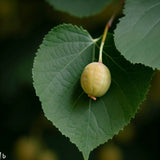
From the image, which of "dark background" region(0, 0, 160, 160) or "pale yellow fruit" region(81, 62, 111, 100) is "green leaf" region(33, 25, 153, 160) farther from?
"dark background" region(0, 0, 160, 160)

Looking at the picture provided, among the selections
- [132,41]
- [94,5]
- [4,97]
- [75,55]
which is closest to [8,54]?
[4,97]

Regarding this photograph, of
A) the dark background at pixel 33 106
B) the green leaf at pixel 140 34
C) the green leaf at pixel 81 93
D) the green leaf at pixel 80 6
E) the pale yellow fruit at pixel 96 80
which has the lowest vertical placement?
the dark background at pixel 33 106

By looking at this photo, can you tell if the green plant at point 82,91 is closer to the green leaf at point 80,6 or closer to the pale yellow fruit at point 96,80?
the pale yellow fruit at point 96,80

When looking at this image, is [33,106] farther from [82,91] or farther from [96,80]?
[96,80]

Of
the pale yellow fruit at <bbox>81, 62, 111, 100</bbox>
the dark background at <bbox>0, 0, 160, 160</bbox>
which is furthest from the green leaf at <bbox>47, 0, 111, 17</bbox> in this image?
the pale yellow fruit at <bbox>81, 62, 111, 100</bbox>

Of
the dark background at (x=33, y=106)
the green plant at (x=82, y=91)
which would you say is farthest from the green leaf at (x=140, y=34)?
the dark background at (x=33, y=106)

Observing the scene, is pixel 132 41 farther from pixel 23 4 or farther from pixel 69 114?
pixel 23 4
